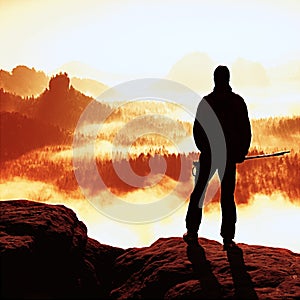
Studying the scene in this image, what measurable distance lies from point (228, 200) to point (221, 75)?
2.68 m

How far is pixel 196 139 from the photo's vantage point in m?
10.9

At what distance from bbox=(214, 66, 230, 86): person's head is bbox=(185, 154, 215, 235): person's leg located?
1.63 meters

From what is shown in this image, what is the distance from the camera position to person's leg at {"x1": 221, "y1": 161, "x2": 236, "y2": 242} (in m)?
10.7

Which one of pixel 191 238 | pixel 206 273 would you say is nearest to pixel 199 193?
pixel 191 238

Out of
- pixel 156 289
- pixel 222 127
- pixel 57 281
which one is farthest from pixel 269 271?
pixel 57 281

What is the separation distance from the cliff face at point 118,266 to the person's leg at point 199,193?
0.66 meters

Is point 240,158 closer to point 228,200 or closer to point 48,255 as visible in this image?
point 228,200

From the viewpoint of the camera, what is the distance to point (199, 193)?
10789 mm

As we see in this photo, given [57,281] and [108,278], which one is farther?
[108,278]

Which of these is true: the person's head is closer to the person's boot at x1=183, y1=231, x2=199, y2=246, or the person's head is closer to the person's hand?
the person's hand

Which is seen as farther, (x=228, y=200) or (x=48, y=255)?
(x=228, y=200)

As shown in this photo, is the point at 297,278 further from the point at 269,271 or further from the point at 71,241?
the point at 71,241

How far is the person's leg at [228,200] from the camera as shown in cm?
1069

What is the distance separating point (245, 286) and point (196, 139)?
3444 mm
